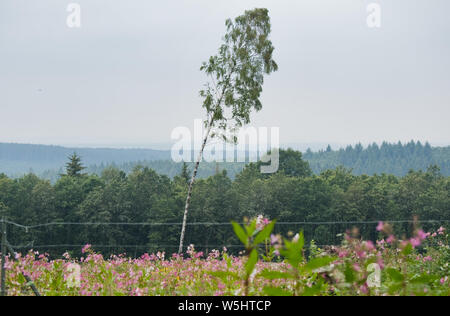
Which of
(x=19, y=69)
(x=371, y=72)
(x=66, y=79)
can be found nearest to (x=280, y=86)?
(x=371, y=72)

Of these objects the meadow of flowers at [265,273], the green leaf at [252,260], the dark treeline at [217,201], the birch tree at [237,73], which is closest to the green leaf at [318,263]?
the meadow of flowers at [265,273]

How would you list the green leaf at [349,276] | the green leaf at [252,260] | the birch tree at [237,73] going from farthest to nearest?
the birch tree at [237,73] → the green leaf at [349,276] → the green leaf at [252,260]

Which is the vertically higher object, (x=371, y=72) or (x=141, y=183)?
(x=371, y=72)

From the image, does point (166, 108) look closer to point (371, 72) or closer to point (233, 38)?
point (371, 72)

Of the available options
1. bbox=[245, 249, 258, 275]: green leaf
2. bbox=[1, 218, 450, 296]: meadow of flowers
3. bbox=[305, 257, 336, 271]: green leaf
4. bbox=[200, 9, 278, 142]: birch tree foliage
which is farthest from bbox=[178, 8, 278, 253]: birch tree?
bbox=[245, 249, 258, 275]: green leaf

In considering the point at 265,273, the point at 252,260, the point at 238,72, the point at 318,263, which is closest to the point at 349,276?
the point at 318,263

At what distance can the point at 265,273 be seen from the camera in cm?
255

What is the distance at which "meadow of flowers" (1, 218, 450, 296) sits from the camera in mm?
2508

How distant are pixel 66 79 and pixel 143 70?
77.0 feet

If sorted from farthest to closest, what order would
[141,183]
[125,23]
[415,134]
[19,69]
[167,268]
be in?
1. [415,134]
2. [19,69]
3. [125,23]
4. [141,183]
5. [167,268]

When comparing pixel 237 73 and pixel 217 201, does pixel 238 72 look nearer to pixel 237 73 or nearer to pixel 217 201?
pixel 237 73

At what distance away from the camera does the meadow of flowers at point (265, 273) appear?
2.51 meters

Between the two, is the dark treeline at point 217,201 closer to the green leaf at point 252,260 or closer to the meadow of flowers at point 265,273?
the meadow of flowers at point 265,273

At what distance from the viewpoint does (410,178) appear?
6347 cm
